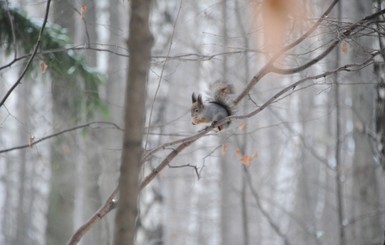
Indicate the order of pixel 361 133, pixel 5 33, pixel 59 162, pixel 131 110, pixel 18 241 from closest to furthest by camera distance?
pixel 131 110
pixel 5 33
pixel 361 133
pixel 59 162
pixel 18 241

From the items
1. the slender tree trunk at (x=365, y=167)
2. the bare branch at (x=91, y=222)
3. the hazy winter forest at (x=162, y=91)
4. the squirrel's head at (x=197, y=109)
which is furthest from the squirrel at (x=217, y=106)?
the slender tree trunk at (x=365, y=167)

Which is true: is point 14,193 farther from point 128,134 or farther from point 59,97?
point 128,134

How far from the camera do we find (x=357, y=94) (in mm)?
6102

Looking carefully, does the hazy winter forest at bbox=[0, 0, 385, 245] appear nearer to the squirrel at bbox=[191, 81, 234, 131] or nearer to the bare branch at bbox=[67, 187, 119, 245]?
the bare branch at bbox=[67, 187, 119, 245]

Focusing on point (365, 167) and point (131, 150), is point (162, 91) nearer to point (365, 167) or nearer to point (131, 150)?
point (365, 167)

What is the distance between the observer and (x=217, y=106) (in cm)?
434

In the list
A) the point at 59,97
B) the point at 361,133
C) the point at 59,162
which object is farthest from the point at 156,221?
the point at 361,133

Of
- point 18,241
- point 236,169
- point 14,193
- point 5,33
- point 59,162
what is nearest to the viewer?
point 5,33

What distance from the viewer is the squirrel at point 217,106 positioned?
420cm

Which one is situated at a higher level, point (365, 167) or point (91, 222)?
point (365, 167)

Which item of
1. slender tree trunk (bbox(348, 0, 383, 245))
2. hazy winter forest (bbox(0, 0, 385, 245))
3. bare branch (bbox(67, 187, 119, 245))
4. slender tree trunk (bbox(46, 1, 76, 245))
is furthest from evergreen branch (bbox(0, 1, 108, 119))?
slender tree trunk (bbox(348, 0, 383, 245))

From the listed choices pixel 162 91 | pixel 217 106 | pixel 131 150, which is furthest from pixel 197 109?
pixel 162 91

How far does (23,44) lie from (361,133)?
368 cm

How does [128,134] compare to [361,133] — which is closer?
[128,134]
